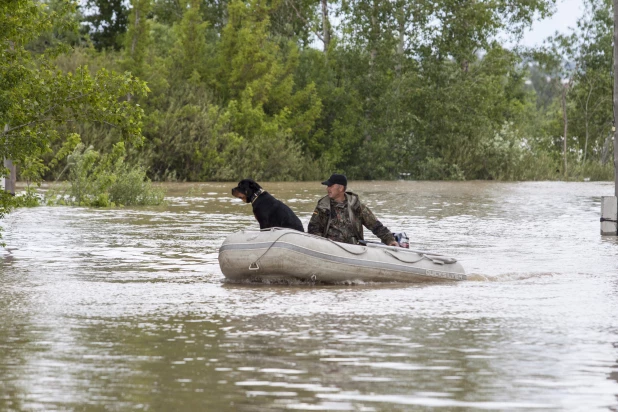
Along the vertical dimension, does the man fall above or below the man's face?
below

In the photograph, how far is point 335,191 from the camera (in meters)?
14.3

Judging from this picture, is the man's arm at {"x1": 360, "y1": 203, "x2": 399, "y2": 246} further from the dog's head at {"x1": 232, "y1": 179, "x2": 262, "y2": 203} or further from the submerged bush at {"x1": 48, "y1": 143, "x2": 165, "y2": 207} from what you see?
the submerged bush at {"x1": 48, "y1": 143, "x2": 165, "y2": 207}

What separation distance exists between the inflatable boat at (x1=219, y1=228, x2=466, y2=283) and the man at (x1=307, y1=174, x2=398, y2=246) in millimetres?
745

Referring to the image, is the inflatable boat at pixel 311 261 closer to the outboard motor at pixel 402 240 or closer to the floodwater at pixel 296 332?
the floodwater at pixel 296 332

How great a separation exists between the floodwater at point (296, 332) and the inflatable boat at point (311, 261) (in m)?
0.19

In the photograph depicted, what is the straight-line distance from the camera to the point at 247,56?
1800 inches

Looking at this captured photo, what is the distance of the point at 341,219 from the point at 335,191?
320 millimetres

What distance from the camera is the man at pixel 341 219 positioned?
14305mm

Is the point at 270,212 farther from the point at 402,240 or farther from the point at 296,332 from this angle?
the point at 296,332

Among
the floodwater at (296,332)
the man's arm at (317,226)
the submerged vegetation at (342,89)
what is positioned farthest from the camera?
the submerged vegetation at (342,89)

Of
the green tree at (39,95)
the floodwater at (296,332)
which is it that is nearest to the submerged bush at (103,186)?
the floodwater at (296,332)


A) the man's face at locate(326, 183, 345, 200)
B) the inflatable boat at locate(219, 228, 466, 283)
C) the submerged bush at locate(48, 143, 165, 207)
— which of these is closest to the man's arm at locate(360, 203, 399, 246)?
the man's face at locate(326, 183, 345, 200)

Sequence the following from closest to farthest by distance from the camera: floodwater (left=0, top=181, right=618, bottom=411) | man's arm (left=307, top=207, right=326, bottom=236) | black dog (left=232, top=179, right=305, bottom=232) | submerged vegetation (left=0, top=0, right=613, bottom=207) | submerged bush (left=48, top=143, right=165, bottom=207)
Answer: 1. floodwater (left=0, top=181, right=618, bottom=411)
2. black dog (left=232, top=179, right=305, bottom=232)
3. man's arm (left=307, top=207, right=326, bottom=236)
4. submerged bush (left=48, top=143, right=165, bottom=207)
5. submerged vegetation (left=0, top=0, right=613, bottom=207)

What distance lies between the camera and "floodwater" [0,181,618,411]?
283 inches
